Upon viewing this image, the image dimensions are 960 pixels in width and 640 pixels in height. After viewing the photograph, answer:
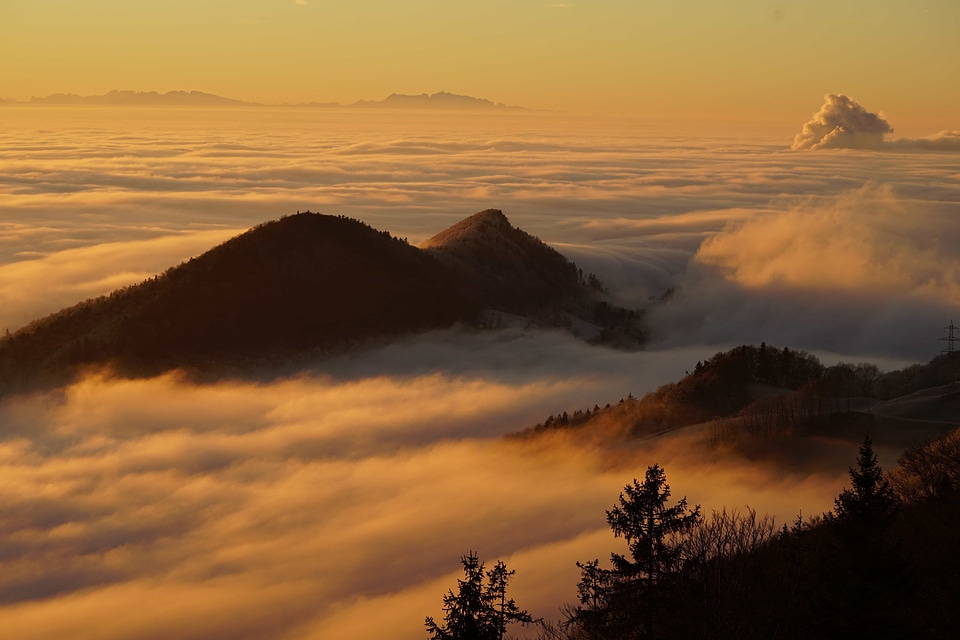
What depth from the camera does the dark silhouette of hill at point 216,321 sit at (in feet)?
564

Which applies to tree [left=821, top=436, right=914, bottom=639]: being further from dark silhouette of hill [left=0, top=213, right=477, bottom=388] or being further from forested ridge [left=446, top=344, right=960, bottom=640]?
dark silhouette of hill [left=0, top=213, right=477, bottom=388]

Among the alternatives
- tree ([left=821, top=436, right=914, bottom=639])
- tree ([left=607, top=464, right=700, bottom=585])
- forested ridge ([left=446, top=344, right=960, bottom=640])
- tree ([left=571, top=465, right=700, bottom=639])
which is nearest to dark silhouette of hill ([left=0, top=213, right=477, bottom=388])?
forested ridge ([left=446, top=344, right=960, bottom=640])

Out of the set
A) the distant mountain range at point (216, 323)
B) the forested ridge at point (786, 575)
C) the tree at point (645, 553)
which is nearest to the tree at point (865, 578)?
the forested ridge at point (786, 575)

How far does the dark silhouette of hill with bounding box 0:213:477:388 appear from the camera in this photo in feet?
564

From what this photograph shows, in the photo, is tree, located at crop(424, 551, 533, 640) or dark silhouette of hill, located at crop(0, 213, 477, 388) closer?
tree, located at crop(424, 551, 533, 640)

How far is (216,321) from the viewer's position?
182125 millimetres

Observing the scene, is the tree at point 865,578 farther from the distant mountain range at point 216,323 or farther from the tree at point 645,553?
the distant mountain range at point 216,323

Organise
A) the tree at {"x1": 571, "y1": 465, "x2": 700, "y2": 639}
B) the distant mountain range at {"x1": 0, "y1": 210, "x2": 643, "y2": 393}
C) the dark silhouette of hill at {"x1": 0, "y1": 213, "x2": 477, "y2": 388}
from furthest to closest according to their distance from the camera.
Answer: the dark silhouette of hill at {"x1": 0, "y1": 213, "x2": 477, "y2": 388}, the distant mountain range at {"x1": 0, "y1": 210, "x2": 643, "y2": 393}, the tree at {"x1": 571, "y1": 465, "x2": 700, "y2": 639}

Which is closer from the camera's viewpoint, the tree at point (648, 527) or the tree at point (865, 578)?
the tree at point (865, 578)

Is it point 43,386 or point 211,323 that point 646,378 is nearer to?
point 211,323

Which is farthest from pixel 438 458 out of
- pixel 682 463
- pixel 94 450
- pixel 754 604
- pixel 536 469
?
pixel 754 604

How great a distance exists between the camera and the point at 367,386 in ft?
566

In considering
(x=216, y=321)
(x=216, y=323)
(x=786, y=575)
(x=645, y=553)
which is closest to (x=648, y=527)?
(x=645, y=553)

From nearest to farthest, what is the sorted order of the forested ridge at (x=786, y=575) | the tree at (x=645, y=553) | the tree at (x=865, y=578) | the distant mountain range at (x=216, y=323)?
1. the tree at (x=865, y=578)
2. the forested ridge at (x=786, y=575)
3. the tree at (x=645, y=553)
4. the distant mountain range at (x=216, y=323)
